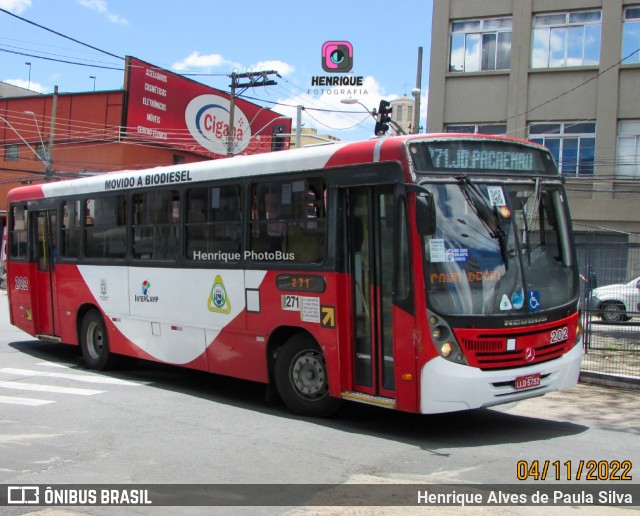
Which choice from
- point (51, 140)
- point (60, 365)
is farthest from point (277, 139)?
Answer: point (60, 365)

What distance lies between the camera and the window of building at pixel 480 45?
25938 mm

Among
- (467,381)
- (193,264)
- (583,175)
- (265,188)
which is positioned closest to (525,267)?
(467,381)

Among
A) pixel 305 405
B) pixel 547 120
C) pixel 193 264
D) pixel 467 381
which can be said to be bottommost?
pixel 305 405

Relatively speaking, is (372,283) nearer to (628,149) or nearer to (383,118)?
(383,118)

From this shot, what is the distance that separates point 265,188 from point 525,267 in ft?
10.6

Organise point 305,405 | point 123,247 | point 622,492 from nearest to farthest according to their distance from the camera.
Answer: point 622,492, point 305,405, point 123,247

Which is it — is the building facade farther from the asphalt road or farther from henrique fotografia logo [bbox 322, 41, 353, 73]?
the asphalt road

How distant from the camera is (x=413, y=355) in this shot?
703 cm

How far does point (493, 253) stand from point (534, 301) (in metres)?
0.71

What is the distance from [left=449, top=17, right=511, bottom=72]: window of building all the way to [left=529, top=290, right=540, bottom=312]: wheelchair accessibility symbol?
20266 mm

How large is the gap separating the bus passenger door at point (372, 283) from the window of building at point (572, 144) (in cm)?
1869

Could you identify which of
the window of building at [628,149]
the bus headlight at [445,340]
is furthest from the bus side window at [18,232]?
the window of building at [628,149]

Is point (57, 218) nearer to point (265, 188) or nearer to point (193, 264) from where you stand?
point (193, 264)

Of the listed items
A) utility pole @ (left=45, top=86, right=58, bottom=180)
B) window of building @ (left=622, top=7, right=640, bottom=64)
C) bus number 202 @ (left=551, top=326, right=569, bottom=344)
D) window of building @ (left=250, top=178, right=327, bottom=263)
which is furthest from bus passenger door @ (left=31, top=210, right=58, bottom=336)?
window of building @ (left=622, top=7, right=640, bottom=64)
